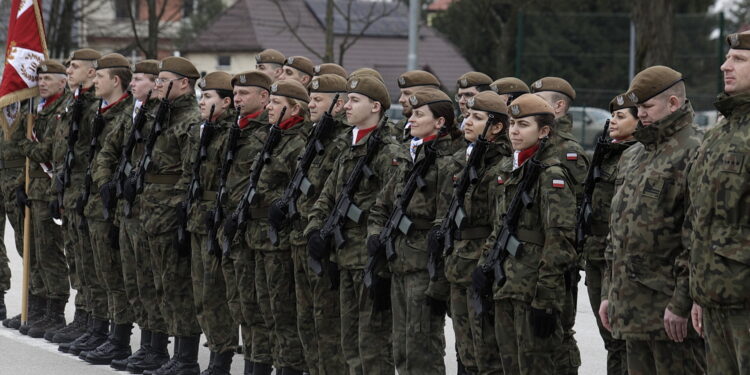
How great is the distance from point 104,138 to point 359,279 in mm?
3294

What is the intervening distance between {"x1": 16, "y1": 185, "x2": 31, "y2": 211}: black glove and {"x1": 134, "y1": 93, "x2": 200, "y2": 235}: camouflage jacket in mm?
2200

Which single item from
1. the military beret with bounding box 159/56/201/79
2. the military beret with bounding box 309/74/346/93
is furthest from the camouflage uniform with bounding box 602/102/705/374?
the military beret with bounding box 159/56/201/79

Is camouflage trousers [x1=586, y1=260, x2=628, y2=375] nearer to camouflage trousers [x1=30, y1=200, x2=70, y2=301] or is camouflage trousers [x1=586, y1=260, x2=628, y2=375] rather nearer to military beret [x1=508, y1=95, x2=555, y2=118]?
military beret [x1=508, y1=95, x2=555, y2=118]

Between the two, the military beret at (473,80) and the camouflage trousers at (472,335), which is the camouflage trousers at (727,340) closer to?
the camouflage trousers at (472,335)

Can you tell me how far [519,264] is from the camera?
633cm

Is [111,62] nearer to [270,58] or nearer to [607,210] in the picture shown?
[270,58]

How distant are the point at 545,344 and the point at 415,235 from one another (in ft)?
3.56

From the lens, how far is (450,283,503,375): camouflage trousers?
6.66 m

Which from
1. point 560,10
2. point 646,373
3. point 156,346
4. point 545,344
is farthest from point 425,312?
point 560,10

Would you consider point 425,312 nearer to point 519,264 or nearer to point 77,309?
point 519,264

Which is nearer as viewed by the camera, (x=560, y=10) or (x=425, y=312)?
(x=425, y=312)

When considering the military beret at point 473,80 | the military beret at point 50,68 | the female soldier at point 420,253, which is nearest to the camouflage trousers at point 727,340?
the female soldier at point 420,253

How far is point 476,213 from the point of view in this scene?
6.82 metres

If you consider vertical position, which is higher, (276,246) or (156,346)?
(276,246)
